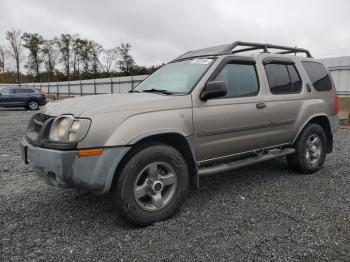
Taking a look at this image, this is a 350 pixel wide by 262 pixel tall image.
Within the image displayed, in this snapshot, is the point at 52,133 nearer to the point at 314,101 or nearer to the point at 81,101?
the point at 81,101

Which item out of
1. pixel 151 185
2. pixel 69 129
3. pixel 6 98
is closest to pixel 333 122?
pixel 151 185

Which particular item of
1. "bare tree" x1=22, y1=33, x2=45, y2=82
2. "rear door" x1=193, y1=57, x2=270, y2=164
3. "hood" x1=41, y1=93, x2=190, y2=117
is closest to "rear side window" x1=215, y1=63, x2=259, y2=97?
"rear door" x1=193, y1=57, x2=270, y2=164

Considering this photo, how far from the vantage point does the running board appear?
361 cm

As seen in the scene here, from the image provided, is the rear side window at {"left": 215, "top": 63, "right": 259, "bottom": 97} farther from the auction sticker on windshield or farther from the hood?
the hood

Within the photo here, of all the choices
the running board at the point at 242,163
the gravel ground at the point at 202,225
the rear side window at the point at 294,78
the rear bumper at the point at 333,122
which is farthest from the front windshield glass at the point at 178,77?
the rear bumper at the point at 333,122

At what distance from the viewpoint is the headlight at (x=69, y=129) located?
111 inches

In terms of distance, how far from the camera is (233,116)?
12.5 feet

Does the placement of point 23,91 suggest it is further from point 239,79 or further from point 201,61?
point 239,79

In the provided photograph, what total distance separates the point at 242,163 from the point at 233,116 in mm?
616

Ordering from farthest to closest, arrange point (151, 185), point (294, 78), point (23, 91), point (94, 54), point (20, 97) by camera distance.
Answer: point (94, 54) → point (23, 91) → point (20, 97) → point (294, 78) → point (151, 185)

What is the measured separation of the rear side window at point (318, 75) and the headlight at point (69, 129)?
3666 millimetres

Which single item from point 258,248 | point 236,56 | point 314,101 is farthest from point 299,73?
point 258,248

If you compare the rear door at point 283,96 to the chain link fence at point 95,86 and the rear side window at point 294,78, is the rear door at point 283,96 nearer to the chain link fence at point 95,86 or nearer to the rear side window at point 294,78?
the rear side window at point 294,78

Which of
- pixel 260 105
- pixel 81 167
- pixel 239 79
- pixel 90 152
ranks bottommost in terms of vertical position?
pixel 81 167
